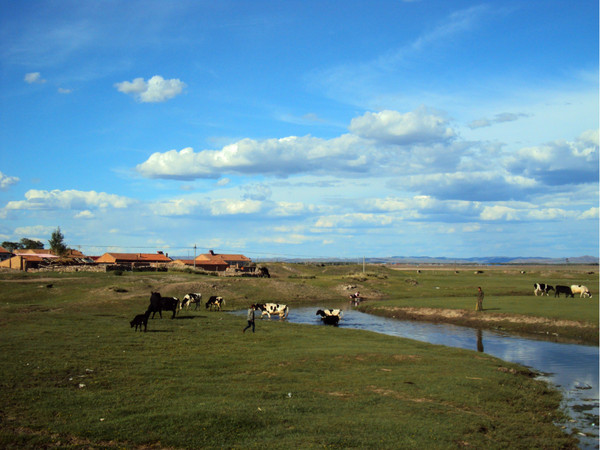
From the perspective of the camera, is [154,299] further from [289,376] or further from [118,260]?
[118,260]

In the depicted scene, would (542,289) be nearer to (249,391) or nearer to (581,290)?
(581,290)

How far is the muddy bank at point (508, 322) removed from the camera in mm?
38925

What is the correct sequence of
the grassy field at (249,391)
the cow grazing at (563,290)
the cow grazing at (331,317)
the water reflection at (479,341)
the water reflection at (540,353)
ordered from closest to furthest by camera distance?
the grassy field at (249,391)
the water reflection at (540,353)
the water reflection at (479,341)
the cow grazing at (331,317)
the cow grazing at (563,290)

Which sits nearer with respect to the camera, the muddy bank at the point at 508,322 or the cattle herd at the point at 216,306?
the cattle herd at the point at 216,306

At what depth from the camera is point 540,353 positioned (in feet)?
108

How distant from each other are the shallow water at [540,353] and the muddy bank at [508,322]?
7.83ft

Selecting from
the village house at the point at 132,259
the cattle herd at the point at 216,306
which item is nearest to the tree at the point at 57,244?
the village house at the point at 132,259

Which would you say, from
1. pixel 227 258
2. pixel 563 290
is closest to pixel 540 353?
pixel 563 290

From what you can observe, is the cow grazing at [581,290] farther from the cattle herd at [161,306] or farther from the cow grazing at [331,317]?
the cattle herd at [161,306]

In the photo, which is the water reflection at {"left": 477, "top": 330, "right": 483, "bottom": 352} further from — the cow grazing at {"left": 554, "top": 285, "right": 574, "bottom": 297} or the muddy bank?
the cow grazing at {"left": 554, "top": 285, "right": 574, "bottom": 297}

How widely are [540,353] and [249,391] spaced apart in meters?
23.9

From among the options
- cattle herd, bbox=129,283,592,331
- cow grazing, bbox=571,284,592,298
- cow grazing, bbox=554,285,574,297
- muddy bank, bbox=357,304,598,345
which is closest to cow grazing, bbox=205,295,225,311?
cattle herd, bbox=129,283,592,331

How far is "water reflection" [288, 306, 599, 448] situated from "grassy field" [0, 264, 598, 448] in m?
A: 1.18

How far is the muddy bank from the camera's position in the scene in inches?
1532
